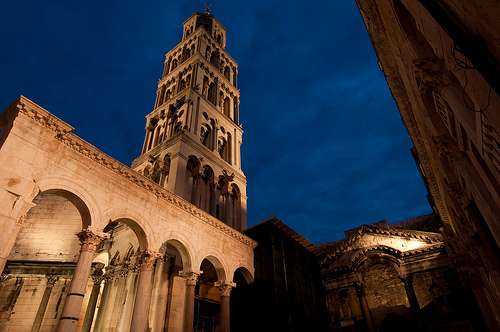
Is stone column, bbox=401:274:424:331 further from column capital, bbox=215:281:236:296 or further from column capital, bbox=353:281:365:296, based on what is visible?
column capital, bbox=215:281:236:296

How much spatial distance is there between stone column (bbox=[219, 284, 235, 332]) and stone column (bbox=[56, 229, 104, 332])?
22.4 feet

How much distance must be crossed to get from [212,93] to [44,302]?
19.6m

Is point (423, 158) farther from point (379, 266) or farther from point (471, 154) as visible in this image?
point (379, 266)

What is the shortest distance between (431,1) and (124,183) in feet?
35.1

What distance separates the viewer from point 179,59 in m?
29.7

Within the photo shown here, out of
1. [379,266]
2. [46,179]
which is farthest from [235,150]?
[46,179]

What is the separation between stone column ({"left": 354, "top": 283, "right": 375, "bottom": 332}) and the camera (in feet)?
64.0

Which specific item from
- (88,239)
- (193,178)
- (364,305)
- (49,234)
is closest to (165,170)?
(193,178)

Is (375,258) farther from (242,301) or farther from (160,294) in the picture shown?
(160,294)

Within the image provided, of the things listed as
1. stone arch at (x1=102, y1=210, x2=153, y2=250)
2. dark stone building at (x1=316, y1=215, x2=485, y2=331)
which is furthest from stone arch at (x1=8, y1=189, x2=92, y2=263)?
dark stone building at (x1=316, y1=215, x2=485, y2=331)

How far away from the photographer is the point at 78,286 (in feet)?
29.1

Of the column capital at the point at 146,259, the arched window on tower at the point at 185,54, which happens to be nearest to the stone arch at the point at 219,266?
the column capital at the point at 146,259

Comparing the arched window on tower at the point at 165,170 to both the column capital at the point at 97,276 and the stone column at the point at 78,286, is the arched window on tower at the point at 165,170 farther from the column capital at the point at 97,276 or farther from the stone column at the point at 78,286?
the stone column at the point at 78,286

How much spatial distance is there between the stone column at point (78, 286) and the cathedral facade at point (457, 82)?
10211 mm
